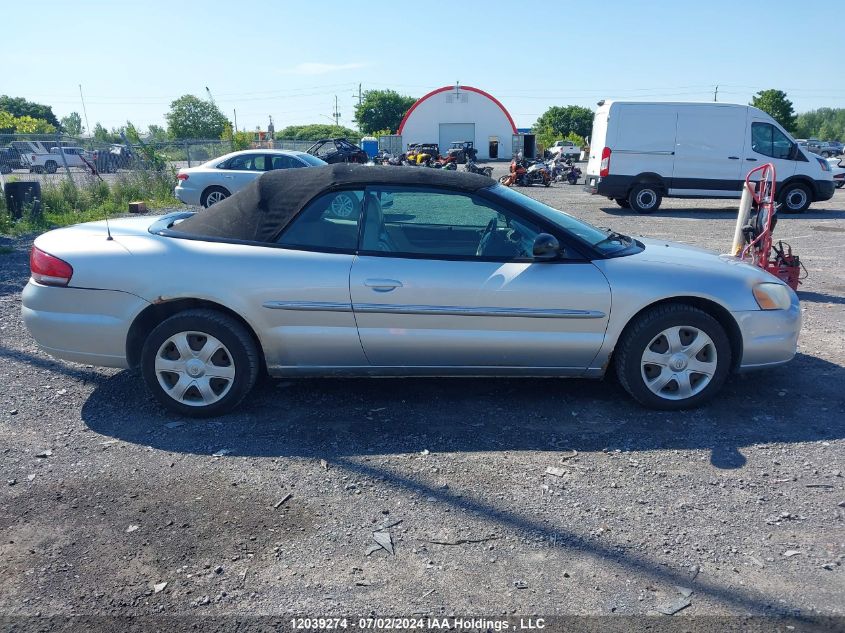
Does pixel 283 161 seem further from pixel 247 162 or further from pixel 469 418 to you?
pixel 469 418

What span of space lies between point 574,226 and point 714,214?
13557 mm

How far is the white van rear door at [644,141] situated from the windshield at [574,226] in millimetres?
12238

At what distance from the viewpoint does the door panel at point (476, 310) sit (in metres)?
4.07

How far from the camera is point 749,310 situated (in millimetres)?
4238

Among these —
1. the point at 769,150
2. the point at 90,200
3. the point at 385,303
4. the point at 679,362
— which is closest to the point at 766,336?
the point at 679,362

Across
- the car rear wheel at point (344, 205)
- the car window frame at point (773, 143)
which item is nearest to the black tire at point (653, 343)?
the car rear wheel at point (344, 205)

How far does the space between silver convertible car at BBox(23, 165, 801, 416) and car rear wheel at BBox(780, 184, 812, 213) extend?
13.9 meters

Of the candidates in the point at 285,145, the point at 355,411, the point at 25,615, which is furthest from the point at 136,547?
the point at 285,145

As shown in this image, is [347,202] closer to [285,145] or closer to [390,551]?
[390,551]

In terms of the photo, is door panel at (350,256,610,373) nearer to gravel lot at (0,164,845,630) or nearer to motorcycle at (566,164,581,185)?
gravel lot at (0,164,845,630)

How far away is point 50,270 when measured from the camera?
13.9 ft

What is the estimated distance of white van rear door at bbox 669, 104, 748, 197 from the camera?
1588 cm

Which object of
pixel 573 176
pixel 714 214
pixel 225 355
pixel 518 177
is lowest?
pixel 714 214

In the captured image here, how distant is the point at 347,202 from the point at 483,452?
1.75 meters
